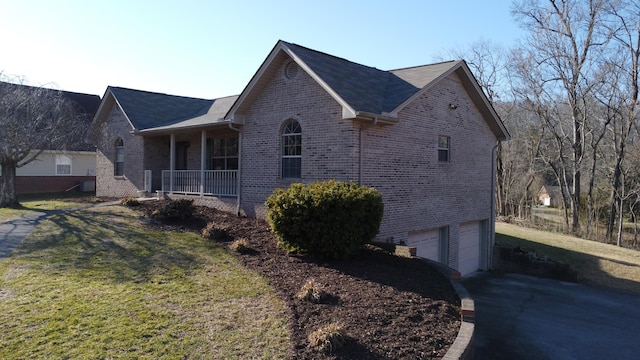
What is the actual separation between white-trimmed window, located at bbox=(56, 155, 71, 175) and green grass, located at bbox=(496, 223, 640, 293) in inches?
1069

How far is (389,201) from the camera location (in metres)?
12.8

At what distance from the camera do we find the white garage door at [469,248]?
55.7 ft

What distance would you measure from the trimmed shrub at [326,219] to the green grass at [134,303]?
133cm

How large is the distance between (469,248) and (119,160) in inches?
657

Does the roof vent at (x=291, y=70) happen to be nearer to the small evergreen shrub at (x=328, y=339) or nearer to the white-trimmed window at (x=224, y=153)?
the white-trimmed window at (x=224, y=153)

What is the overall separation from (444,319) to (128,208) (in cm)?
1239

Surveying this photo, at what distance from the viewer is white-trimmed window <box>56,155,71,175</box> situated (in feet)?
97.3

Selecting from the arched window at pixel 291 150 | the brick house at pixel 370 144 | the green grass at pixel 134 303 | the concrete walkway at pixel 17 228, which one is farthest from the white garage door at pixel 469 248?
the concrete walkway at pixel 17 228

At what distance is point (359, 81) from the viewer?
13.8 m

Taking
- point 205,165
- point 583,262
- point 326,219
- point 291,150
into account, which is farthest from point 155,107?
point 583,262

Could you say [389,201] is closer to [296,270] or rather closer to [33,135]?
[296,270]

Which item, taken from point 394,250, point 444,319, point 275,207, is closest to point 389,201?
point 394,250

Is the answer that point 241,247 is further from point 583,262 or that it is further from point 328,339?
point 583,262

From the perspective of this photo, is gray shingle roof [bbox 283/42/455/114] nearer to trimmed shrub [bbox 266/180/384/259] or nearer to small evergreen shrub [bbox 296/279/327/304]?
trimmed shrub [bbox 266/180/384/259]
